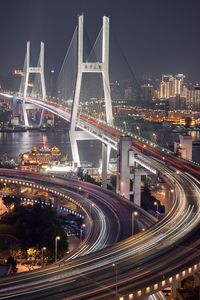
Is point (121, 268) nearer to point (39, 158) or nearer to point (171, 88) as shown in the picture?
point (39, 158)

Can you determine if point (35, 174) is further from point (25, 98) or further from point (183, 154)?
point (25, 98)

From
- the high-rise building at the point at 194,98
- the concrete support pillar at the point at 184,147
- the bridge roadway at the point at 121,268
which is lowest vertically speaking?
the bridge roadway at the point at 121,268

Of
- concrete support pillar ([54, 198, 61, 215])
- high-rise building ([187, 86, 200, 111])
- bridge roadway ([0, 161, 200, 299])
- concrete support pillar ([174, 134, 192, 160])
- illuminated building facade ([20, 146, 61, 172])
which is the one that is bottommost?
concrete support pillar ([54, 198, 61, 215])

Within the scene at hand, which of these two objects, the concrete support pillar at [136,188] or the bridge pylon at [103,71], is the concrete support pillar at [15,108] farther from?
the concrete support pillar at [136,188]

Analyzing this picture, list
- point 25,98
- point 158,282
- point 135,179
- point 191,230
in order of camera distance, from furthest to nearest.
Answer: point 25,98, point 135,179, point 191,230, point 158,282

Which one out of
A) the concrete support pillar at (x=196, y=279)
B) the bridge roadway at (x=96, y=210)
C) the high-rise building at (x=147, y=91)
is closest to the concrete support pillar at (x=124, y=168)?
the bridge roadway at (x=96, y=210)

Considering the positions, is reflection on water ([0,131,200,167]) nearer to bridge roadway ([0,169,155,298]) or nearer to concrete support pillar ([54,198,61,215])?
bridge roadway ([0,169,155,298])

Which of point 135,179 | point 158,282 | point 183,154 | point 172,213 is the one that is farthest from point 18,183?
point 158,282

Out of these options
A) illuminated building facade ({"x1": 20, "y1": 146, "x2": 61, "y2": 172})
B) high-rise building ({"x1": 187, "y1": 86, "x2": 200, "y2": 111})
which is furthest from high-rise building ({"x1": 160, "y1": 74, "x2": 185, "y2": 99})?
illuminated building facade ({"x1": 20, "y1": 146, "x2": 61, "y2": 172})
